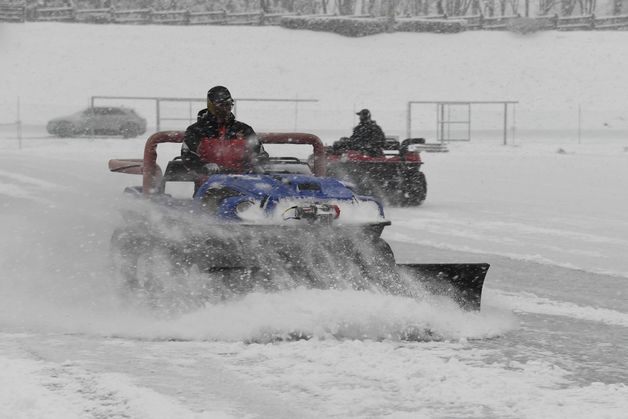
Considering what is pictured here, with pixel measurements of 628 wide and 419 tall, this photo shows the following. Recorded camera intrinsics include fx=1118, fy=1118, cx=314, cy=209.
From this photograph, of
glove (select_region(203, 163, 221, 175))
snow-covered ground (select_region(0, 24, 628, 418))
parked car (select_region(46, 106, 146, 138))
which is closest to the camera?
snow-covered ground (select_region(0, 24, 628, 418))

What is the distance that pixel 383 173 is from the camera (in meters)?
16.5

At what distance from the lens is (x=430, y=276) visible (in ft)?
23.5

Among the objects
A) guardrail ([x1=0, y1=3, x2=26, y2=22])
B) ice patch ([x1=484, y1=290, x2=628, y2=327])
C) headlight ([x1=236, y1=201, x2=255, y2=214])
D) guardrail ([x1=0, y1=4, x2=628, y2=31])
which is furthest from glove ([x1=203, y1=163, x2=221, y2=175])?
guardrail ([x1=0, y1=3, x2=26, y2=22])

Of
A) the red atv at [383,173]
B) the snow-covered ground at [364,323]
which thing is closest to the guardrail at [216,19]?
the snow-covered ground at [364,323]

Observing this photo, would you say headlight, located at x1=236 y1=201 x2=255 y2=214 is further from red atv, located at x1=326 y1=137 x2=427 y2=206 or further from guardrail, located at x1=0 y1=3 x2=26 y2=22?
guardrail, located at x1=0 y1=3 x2=26 y2=22

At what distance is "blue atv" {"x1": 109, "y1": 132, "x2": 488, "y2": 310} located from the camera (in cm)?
714

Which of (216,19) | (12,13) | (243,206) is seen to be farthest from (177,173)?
(216,19)

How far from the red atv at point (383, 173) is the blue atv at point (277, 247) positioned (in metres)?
8.54

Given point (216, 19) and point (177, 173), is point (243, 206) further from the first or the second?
point (216, 19)

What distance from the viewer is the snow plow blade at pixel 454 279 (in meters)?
7.15

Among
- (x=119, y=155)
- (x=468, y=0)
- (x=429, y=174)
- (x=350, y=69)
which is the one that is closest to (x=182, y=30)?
(x=350, y=69)

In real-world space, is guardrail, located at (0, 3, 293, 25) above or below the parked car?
above

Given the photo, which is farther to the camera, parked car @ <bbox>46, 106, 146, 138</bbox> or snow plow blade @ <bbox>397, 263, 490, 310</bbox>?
parked car @ <bbox>46, 106, 146, 138</bbox>

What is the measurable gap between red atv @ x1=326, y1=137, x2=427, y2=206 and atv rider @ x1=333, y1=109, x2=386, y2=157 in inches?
1.0
